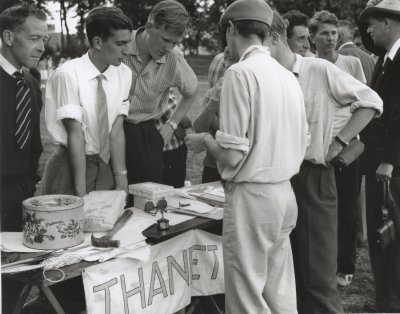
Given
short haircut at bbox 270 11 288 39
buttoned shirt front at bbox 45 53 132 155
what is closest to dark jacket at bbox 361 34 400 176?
short haircut at bbox 270 11 288 39

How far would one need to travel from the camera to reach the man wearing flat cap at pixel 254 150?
2.23m

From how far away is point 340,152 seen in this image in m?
2.82

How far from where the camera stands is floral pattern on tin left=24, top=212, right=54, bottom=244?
86.7 inches

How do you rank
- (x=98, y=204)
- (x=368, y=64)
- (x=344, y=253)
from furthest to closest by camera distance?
(x=368, y=64), (x=344, y=253), (x=98, y=204)

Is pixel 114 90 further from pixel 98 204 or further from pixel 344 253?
pixel 344 253

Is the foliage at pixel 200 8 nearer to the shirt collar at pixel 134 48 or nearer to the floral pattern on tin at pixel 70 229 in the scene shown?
the shirt collar at pixel 134 48

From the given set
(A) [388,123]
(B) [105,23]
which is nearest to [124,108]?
(B) [105,23]

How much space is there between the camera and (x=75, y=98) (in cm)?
271

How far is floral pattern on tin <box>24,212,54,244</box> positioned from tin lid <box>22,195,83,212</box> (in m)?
0.04

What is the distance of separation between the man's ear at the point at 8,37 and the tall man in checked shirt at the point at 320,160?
1.30m

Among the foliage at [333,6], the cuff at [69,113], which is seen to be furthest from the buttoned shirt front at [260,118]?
the foliage at [333,6]

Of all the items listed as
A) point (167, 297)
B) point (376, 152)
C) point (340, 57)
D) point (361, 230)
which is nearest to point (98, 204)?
Result: point (167, 297)

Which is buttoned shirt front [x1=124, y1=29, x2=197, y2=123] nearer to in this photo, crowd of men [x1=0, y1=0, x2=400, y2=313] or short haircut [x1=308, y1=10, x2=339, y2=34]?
crowd of men [x1=0, y1=0, x2=400, y2=313]

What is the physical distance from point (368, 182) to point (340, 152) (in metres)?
0.65
